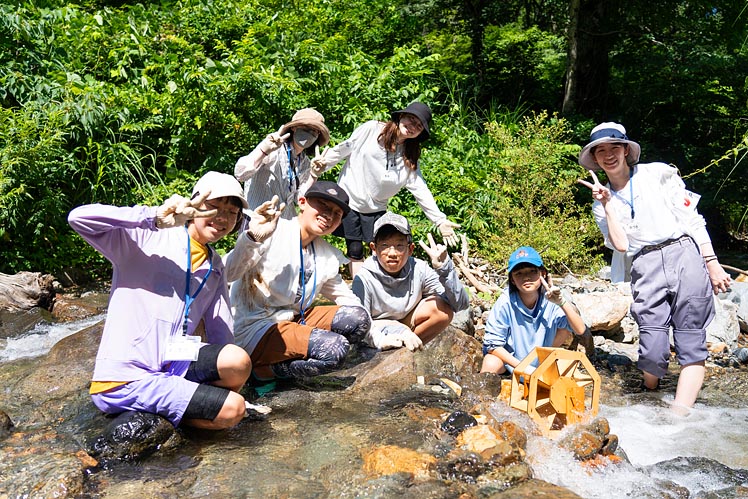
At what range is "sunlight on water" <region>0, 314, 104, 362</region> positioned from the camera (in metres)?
5.39

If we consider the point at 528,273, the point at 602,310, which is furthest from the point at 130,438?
the point at 602,310

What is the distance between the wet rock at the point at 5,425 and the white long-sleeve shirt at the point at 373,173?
260cm

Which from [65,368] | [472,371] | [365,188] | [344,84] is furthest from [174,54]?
[472,371]

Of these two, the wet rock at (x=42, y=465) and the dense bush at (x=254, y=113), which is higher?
the dense bush at (x=254, y=113)

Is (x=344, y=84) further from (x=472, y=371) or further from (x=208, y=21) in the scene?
(x=472, y=371)

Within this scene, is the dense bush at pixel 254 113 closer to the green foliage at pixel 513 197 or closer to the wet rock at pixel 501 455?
the green foliage at pixel 513 197

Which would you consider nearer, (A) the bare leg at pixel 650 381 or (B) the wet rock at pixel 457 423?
(B) the wet rock at pixel 457 423

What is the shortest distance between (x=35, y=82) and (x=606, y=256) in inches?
304

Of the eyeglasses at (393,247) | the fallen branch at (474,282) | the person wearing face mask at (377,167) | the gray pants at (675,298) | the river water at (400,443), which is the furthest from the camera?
the fallen branch at (474,282)

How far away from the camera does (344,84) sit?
9.16 meters

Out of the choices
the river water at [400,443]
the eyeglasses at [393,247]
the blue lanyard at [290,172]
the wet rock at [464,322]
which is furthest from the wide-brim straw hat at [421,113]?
the river water at [400,443]

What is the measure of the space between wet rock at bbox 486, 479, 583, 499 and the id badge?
1.45 meters

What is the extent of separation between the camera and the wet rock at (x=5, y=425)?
3.42 m

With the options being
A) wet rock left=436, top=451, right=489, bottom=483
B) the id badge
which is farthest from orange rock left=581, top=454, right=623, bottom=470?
the id badge
